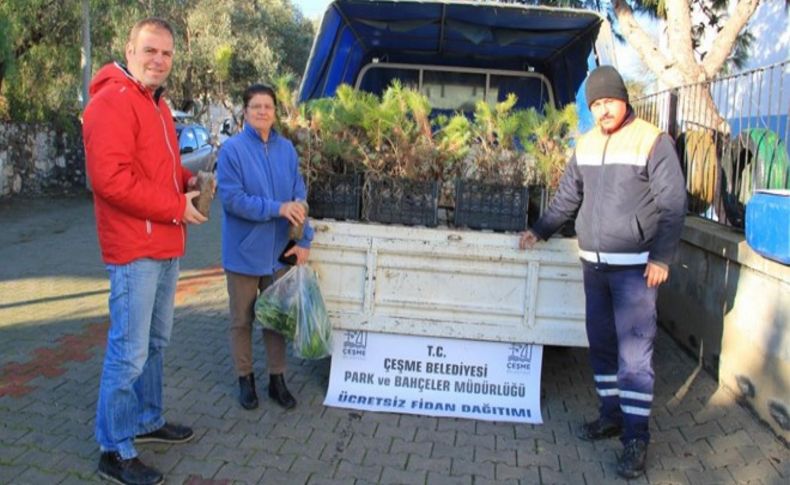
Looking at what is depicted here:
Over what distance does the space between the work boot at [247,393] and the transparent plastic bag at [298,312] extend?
462 millimetres

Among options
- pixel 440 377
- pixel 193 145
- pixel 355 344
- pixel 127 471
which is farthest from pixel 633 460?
pixel 193 145

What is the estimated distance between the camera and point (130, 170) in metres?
2.82

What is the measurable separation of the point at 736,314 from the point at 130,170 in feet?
11.6

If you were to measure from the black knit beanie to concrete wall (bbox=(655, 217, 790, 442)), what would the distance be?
1.30 m

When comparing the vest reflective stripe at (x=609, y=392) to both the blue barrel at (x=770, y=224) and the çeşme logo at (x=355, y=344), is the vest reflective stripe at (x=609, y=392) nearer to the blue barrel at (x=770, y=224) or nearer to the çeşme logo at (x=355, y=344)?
the blue barrel at (x=770, y=224)

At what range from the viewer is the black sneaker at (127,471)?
305 cm

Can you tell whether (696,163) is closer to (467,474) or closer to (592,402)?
(592,402)

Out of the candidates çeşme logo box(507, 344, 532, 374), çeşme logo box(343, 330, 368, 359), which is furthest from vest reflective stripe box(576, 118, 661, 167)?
çeşme logo box(343, 330, 368, 359)

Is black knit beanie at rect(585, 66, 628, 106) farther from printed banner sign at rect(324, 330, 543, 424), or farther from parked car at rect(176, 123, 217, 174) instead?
parked car at rect(176, 123, 217, 174)

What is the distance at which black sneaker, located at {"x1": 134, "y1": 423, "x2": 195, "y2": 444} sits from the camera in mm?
3469

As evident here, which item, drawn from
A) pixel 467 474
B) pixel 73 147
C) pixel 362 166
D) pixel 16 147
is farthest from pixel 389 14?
pixel 73 147

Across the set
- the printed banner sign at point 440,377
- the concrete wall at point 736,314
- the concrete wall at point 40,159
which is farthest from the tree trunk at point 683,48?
the concrete wall at point 40,159

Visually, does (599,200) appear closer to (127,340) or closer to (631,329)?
(631,329)

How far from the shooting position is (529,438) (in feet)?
12.3
